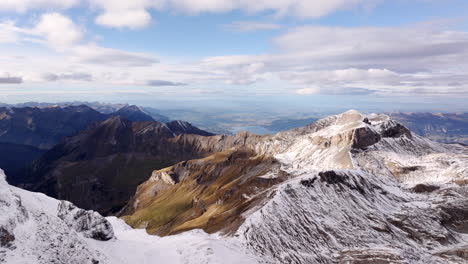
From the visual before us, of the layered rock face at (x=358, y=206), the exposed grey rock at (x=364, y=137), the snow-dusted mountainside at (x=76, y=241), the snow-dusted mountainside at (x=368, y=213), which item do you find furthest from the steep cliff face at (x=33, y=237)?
the exposed grey rock at (x=364, y=137)

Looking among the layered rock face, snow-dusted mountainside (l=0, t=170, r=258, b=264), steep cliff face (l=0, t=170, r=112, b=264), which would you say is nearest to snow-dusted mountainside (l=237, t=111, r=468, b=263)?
the layered rock face

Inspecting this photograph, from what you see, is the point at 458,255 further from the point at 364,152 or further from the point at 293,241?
the point at 364,152

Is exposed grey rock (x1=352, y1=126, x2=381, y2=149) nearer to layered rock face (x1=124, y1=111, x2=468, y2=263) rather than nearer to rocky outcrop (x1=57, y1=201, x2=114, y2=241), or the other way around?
layered rock face (x1=124, y1=111, x2=468, y2=263)

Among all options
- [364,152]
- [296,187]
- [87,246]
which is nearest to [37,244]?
[87,246]

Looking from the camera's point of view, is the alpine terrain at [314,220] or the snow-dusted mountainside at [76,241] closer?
the snow-dusted mountainside at [76,241]

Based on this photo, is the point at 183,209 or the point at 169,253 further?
the point at 183,209

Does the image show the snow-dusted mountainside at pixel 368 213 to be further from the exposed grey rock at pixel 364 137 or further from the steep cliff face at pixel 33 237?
the steep cliff face at pixel 33 237

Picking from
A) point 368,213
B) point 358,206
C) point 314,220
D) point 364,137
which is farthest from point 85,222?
point 364,137
